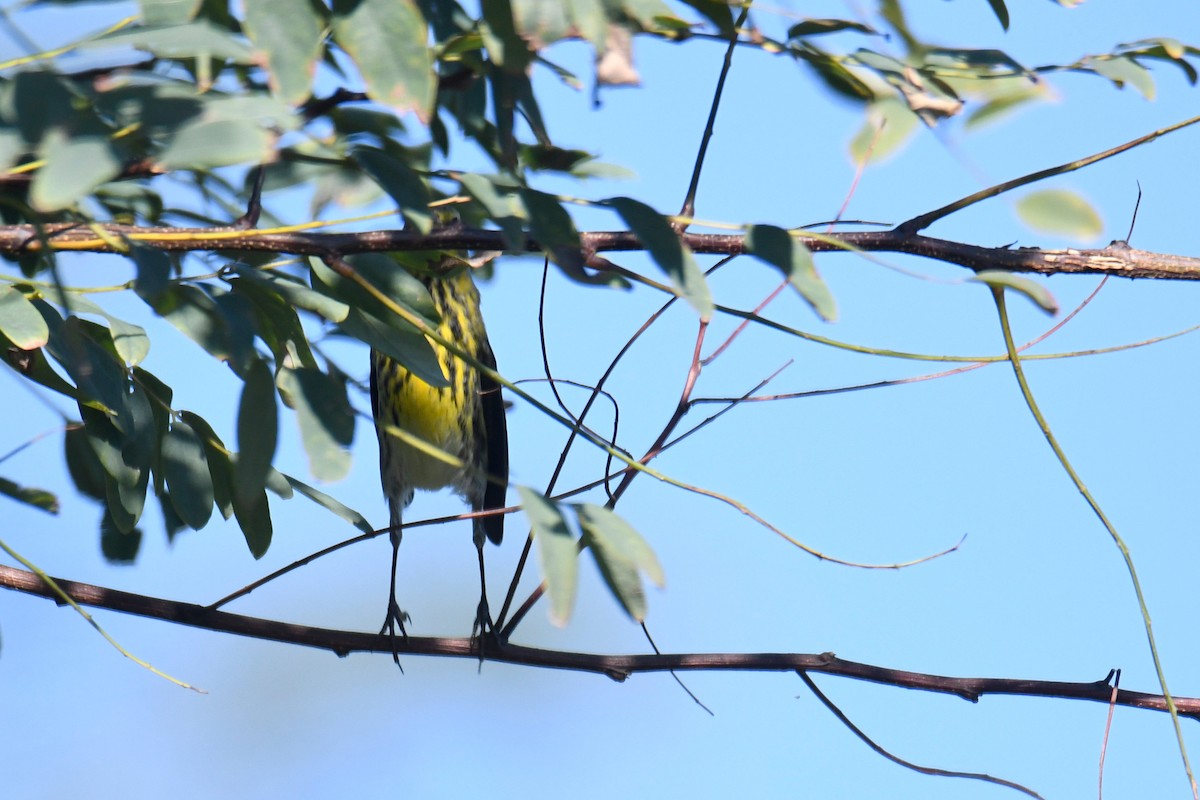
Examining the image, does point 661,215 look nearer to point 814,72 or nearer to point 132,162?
point 814,72

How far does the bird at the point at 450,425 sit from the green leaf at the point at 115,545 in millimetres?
1139

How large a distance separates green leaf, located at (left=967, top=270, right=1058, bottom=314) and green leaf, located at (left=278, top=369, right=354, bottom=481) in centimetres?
58

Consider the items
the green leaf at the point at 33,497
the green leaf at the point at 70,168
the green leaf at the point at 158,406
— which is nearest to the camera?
the green leaf at the point at 70,168

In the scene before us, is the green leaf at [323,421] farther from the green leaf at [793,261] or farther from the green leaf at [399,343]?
the green leaf at [793,261]

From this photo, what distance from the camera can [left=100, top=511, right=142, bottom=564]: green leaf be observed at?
1797mm

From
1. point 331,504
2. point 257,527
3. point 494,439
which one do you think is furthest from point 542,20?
point 494,439

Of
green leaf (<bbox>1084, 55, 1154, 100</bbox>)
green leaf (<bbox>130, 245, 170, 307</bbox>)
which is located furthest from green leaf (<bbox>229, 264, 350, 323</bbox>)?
green leaf (<bbox>1084, 55, 1154, 100</bbox>)

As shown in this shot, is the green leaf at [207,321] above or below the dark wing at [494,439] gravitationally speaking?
below

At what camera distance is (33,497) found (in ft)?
6.20

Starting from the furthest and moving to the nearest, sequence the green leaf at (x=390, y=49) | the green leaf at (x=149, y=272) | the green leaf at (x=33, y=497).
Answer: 1. the green leaf at (x=33, y=497)
2. the green leaf at (x=149, y=272)
3. the green leaf at (x=390, y=49)

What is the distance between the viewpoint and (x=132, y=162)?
1.20 meters

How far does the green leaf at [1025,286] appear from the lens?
39.4 inches

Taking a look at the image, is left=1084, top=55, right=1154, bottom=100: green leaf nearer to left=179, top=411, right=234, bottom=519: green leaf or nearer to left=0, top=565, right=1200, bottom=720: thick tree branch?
left=0, top=565, right=1200, bottom=720: thick tree branch

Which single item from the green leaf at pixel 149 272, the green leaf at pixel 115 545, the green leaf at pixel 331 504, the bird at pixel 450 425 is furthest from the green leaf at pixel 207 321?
the bird at pixel 450 425
